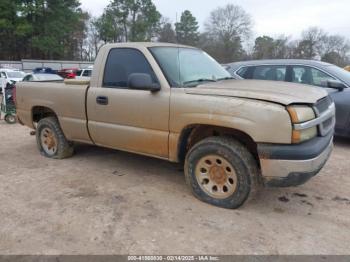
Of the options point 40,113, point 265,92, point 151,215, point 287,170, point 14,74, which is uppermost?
point 265,92

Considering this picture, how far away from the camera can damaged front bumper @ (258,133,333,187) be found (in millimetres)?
3141

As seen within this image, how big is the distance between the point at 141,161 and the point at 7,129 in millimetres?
5120

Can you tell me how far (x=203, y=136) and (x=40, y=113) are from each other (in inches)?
134

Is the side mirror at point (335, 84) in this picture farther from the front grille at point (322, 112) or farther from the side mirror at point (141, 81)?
the side mirror at point (141, 81)

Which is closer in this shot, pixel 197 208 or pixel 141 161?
pixel 197 208

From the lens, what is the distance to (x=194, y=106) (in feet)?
11.9

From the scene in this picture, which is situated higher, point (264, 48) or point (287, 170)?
point (264, 48)

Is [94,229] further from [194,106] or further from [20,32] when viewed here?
[20,32]

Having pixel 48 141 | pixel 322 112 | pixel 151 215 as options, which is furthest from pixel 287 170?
pixel 48 141

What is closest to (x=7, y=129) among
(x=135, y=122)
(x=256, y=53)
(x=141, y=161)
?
(x=141, y=161)

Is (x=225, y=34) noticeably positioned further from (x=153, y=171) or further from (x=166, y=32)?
(x=153, y=171)

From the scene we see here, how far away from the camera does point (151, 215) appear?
11.5 ft

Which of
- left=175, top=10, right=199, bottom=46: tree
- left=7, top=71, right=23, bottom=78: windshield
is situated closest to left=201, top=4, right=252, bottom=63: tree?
left=175, top=10, right=199, bottom=46: tree

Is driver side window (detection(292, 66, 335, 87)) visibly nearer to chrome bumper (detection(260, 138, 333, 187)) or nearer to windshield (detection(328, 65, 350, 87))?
windshield (detection(328, 65, 350, 87))
